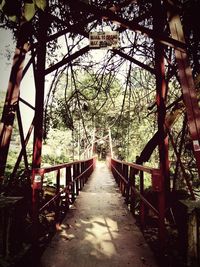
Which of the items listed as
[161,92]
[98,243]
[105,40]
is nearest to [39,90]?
[105,40]

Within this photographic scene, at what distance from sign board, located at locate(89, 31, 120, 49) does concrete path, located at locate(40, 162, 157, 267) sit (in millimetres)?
2573

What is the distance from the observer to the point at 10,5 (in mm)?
1892

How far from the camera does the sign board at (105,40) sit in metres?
3.24

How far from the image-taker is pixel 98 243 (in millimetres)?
3473

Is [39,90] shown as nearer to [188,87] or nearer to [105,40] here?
[105,40]

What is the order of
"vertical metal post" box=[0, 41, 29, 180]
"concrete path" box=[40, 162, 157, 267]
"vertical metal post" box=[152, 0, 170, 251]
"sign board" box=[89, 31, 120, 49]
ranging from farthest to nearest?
"vertical metal post" box=[152, 0, 170, 251] < "sign board" box=[89, 31, 120, 49] < "vertical metal post" box=[0, 41, 29, 180] < "concrete path" box=[40, 162, 157, 267]

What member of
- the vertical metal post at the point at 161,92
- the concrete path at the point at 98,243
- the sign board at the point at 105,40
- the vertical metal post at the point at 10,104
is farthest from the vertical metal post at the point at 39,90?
the vertical metal post at the point at 161,92

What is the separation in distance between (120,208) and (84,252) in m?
2.72

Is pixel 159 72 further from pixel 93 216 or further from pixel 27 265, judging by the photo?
pixel 27 265

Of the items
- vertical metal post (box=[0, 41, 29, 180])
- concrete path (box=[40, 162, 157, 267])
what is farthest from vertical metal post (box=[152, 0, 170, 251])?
vertical metal post (box=[0, 41, 29, 180])

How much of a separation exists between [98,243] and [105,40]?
270cm

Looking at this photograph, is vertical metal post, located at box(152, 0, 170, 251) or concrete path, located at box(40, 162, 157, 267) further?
vertical metal post, located at box(152, 0, 170, 251)

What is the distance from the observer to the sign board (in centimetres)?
324

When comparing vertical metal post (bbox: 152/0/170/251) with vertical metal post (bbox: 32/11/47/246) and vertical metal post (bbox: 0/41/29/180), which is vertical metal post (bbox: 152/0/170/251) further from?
vertical metal post (bbox: 0/41/29/180)
